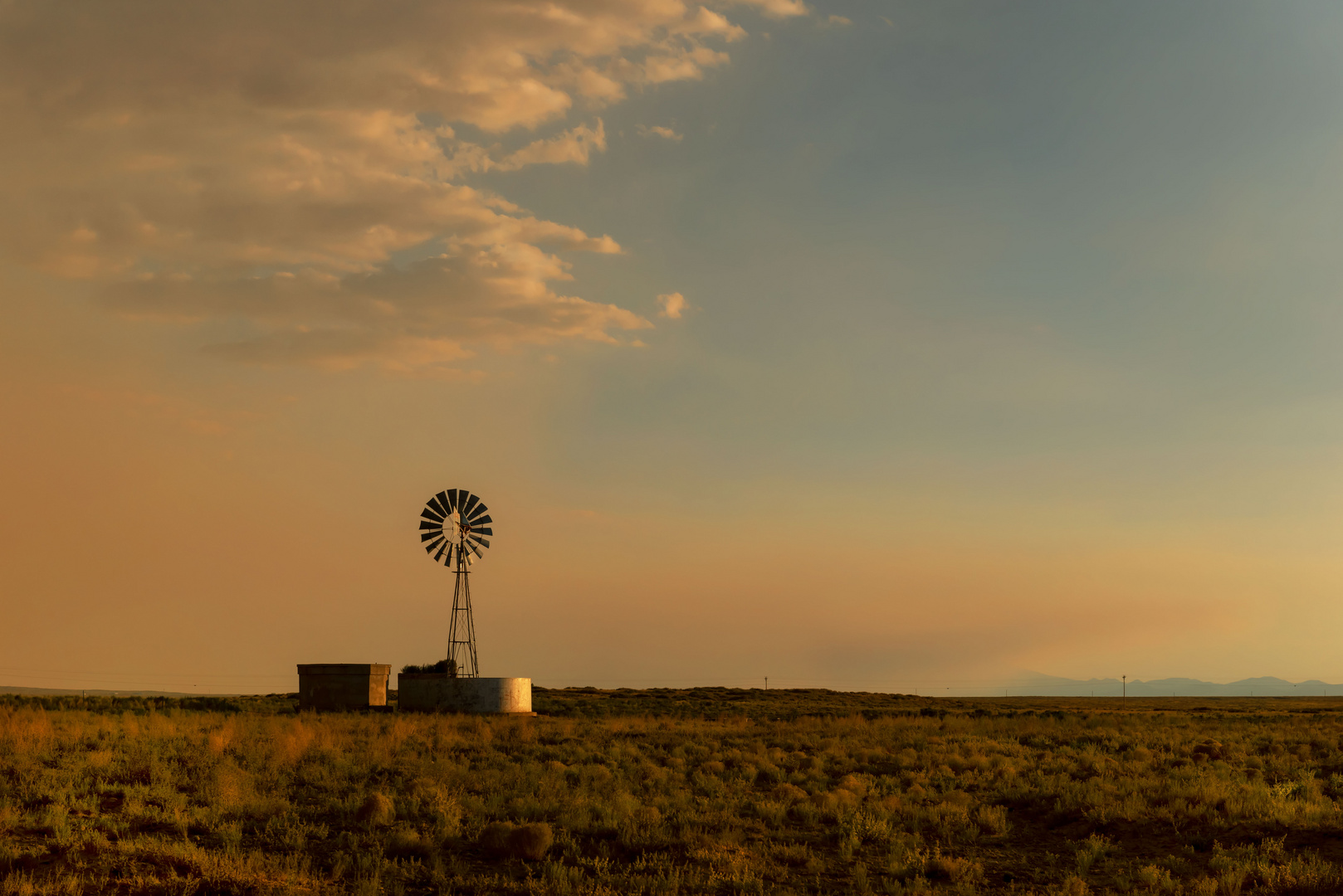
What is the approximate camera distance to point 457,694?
5119 centimetres

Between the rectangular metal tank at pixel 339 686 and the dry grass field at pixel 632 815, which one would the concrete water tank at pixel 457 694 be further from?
the dry grass field at pixel 632 815

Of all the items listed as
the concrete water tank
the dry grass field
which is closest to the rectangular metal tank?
the concrete water tank

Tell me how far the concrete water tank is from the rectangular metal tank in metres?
1.48

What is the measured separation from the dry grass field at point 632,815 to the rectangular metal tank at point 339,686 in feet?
51.7

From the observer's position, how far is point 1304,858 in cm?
1858

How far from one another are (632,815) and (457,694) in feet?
105

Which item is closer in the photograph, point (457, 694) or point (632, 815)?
point (632, 815)

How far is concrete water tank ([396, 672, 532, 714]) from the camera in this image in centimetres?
5091

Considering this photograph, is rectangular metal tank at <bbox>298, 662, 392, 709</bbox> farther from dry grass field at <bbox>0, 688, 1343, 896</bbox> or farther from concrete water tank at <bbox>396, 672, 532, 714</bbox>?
dry grass field at <bbox>0, 688, 1343, 896</bbox>

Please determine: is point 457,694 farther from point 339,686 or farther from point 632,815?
point 632,815

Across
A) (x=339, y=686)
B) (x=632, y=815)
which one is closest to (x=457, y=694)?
(x=339, y=686)

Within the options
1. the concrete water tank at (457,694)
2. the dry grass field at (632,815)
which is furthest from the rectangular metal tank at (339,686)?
the dry grass field at (632,815)

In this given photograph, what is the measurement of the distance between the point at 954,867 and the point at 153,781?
54.2 feet

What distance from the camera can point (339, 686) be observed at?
5178 cm
